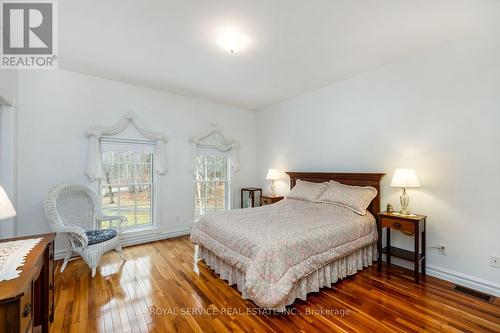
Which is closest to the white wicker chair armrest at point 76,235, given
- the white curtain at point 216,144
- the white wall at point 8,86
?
the white wall at point 8,86

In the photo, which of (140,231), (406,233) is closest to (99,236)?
(140,231)

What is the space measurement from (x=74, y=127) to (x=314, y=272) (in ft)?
12.7

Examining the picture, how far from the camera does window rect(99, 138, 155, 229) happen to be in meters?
3.79

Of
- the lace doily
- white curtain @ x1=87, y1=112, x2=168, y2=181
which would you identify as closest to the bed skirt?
the lace doily

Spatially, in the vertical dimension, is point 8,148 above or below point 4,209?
above

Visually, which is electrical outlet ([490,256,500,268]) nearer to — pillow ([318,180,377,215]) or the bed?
the bed

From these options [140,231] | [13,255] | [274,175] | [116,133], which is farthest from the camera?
[274,175]

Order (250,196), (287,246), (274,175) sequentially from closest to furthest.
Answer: (287,246) < (274,175) < (250,196)

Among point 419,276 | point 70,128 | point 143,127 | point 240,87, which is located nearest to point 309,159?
point 240,87

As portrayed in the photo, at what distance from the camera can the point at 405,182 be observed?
2.71 meters

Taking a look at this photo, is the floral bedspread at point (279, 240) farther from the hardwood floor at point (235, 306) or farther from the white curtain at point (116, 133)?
the white curtain at point (116, 133)

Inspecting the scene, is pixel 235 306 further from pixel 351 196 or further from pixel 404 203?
pixel 404 203

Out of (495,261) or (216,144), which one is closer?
(495,261)

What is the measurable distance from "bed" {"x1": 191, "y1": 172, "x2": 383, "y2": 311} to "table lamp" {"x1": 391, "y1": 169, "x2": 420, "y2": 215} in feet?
1.33
